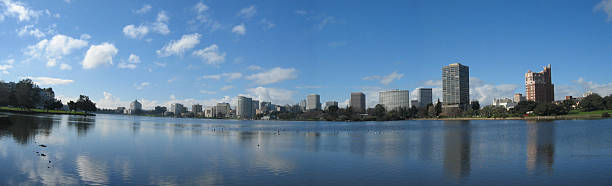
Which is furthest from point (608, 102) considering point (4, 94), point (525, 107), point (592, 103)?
point (4, 94)

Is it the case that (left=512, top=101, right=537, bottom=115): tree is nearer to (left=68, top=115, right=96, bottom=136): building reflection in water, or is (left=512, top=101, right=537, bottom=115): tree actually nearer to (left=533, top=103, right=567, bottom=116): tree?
(left=533, top=103, right=567, bottom=116): tree

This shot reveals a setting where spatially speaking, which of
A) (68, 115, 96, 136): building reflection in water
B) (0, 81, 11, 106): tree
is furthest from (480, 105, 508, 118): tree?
(0, 81, 11, 106): tree

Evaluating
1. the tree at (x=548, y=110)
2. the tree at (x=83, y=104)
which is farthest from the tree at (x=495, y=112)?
the tree at (x=83, y=104)

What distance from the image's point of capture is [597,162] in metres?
23.8

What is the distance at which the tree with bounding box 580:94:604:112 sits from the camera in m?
144

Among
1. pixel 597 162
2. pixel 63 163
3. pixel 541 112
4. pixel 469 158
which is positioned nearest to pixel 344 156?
pixel 469 158


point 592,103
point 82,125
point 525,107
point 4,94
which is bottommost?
point 82,125

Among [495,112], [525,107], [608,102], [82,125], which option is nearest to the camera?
[82,125]

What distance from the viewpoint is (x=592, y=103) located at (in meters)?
146

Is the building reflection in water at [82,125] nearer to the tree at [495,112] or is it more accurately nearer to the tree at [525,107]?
the tree at [495,112]

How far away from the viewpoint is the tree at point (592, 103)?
14388 centimetres

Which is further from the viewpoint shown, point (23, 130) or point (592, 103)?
point (592, 103)

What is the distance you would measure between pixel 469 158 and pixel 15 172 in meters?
28.1

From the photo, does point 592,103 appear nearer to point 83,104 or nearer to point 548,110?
Result: point 548,110
